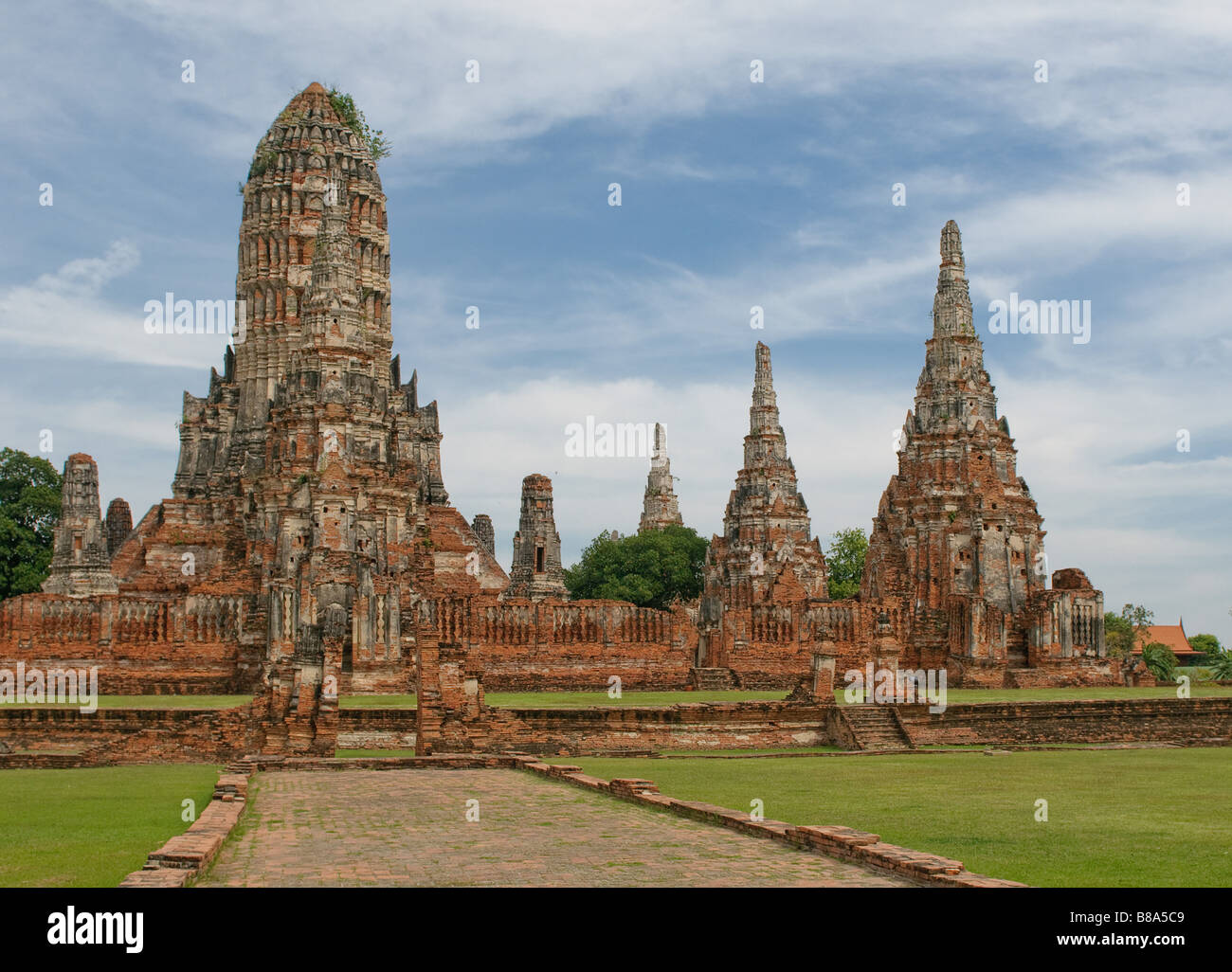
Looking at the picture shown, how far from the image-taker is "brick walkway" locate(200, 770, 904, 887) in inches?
416

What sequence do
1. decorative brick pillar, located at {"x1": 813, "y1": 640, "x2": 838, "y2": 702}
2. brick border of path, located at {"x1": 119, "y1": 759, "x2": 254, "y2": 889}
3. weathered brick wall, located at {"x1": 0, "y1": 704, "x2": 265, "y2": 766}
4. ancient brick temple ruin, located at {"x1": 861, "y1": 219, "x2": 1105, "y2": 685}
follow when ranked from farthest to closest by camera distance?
ancient brick temple ruin, located at {"x1": 861, "y1": 219, "x2": 1105, "y2": 685}
decorative brick pillar, located at {"x1": 813, "y1": 640, "x2": 838, "y2": 702}
weathered brick wall, located at {"x1": 0, "y1": 704, "x2": 265, "y2": 766}
brick border of path, located at {"x1": 119, "y1": 759, "x2": 254, "y2": 889}

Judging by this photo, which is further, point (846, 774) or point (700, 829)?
point (846, 774)

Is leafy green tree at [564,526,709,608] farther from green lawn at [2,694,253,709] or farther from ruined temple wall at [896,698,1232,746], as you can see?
ruined temple wall at [896,698,1232,746]

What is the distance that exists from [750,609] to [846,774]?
23.6m

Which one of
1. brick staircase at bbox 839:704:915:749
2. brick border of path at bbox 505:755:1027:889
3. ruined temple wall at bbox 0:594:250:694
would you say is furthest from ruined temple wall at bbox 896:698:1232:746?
ruined temple wall at bbox 0:594:250:694

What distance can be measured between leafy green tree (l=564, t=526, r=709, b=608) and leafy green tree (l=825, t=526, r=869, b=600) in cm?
757

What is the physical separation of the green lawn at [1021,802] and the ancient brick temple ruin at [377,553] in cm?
740

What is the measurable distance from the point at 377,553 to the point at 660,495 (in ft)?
190

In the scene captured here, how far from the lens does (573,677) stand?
41781 mm

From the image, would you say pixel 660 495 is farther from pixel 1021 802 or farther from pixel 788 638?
pixel 1021 802

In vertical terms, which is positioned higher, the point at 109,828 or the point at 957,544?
the point at 957,544

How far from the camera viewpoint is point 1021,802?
53.2 feet
